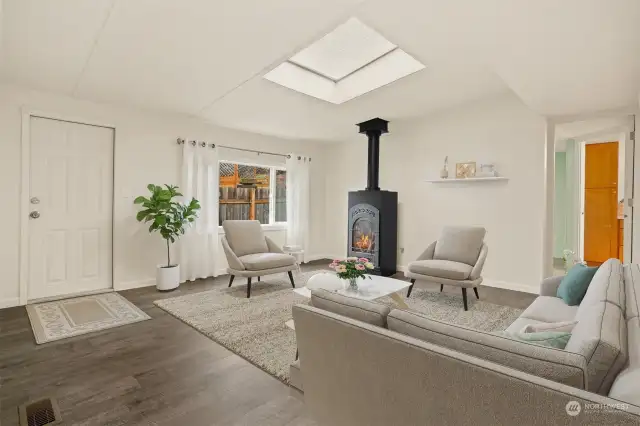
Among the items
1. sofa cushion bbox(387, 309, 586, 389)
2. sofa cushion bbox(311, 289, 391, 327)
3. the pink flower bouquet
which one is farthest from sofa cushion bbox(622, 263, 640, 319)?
the pink flower bouquet

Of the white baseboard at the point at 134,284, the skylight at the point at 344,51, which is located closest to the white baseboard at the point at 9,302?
the white baseboard at the point at 134,284

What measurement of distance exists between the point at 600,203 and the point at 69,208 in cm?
802

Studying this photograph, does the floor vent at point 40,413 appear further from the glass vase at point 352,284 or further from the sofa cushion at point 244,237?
the sofa cushion at point 244,237

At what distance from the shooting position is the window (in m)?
5.46

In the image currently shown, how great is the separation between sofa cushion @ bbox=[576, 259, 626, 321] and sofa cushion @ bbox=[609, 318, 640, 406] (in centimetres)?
32

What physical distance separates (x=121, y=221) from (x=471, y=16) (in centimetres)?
434

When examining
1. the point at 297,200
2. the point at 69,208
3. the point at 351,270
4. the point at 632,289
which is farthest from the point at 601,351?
the point at 297,200

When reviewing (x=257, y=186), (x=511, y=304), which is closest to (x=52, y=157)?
(x=257, y=186)

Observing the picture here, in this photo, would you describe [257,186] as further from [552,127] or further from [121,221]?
[552,127]

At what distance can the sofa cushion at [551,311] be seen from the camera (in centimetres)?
203

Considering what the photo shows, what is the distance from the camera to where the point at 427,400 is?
876 millimetres

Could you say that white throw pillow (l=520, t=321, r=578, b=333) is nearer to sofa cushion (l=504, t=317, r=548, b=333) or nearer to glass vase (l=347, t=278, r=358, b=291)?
sofa cushion (l=504, t=317, r=548, b=333)

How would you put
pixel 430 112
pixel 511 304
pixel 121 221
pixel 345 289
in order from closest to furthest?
pixel 345 289
pixel 511 304
pixel 121 221
pixel 430 112

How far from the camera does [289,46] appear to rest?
8.93 ft
